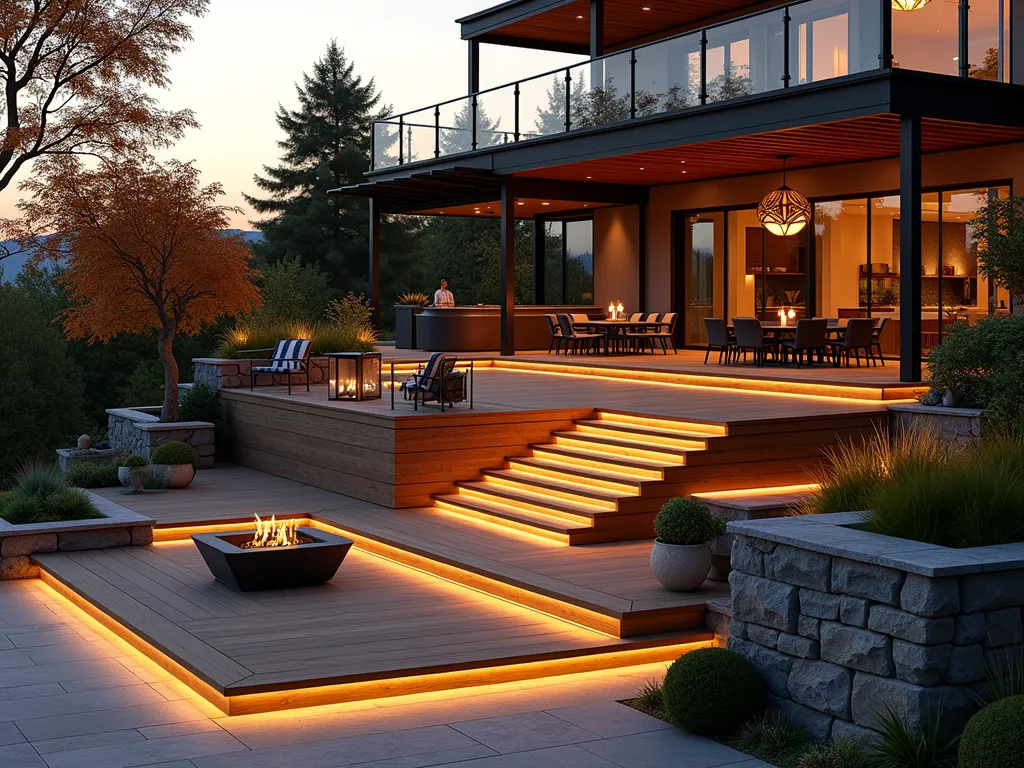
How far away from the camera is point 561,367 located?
17672 mm

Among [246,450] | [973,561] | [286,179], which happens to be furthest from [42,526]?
[286,179]

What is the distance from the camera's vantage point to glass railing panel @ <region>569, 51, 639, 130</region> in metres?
16.7

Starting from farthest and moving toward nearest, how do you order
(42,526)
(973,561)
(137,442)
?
1. (137,442)
2. (42,526)
3. (973,561)

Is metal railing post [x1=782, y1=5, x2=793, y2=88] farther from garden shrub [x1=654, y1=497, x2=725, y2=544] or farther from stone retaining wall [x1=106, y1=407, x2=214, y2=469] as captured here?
stone retaining wall [x1=106, y1=407, x2=214, y2=469]

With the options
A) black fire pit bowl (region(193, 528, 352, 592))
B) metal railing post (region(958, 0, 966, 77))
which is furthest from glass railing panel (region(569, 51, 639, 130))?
black fire pit bowl (region(193, 528, 352, 592))

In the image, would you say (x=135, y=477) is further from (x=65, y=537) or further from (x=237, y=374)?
(x=237, y=374)

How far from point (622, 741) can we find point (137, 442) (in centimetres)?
1161

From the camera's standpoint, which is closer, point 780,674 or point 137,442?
point 780,674

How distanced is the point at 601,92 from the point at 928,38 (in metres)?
5.27

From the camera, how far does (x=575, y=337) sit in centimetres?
1981

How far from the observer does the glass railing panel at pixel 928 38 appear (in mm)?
12922

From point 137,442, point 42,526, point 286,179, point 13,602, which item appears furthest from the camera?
point 286,179

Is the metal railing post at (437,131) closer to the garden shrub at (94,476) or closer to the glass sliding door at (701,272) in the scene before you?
the glass sliding door at (701,272)

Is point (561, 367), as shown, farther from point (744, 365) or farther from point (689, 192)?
point (689, 192)
